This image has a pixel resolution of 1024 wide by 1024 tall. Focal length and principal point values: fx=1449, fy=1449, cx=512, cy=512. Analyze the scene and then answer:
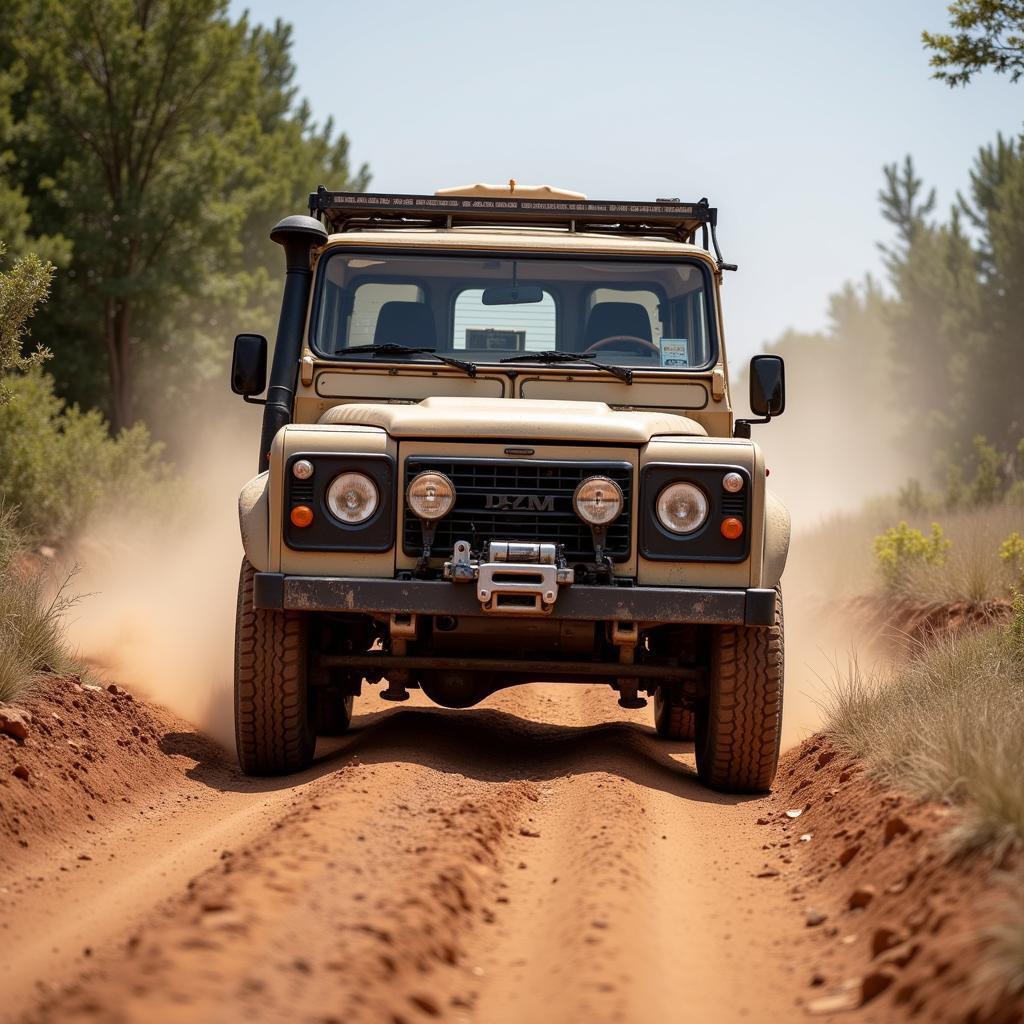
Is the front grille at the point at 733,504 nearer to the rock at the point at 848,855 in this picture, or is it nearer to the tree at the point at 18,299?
the rock at the point at 848,855

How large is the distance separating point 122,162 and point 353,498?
18086 mm

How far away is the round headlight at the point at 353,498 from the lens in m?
6.43

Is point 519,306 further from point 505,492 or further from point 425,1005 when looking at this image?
point 425,1005

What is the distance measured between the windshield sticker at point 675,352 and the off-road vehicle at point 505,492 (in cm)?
2

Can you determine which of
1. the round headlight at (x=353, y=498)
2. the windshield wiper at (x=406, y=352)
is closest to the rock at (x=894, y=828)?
the round headlight at (x=353, y=498)

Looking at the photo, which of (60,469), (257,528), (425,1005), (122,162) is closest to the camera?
(425,1005)

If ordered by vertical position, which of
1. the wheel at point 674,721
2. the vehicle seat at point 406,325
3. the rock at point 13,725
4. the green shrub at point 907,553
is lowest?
the wheel at point 674,721

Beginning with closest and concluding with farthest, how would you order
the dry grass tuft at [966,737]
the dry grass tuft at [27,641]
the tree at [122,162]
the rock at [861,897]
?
the dry grass tuft at [966,737], the rock at [861,897], the dry grass tuft at [27,641], the tree at [122,162]

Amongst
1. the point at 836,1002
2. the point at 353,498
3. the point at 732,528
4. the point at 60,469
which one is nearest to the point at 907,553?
the point at 732,528

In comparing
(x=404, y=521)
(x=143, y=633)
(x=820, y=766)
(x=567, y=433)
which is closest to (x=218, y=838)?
(x=404, y=521)

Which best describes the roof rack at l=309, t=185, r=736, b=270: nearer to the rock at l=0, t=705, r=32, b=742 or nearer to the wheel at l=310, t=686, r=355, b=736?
the wheel at l=310, t=686, r=355, b=736

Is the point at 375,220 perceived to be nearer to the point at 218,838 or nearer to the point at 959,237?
the point at 218,838

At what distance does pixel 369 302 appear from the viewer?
306 inches

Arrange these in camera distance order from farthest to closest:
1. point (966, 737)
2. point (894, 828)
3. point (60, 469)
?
point (60, 469) → point (966, 737) → point (894, 828)
